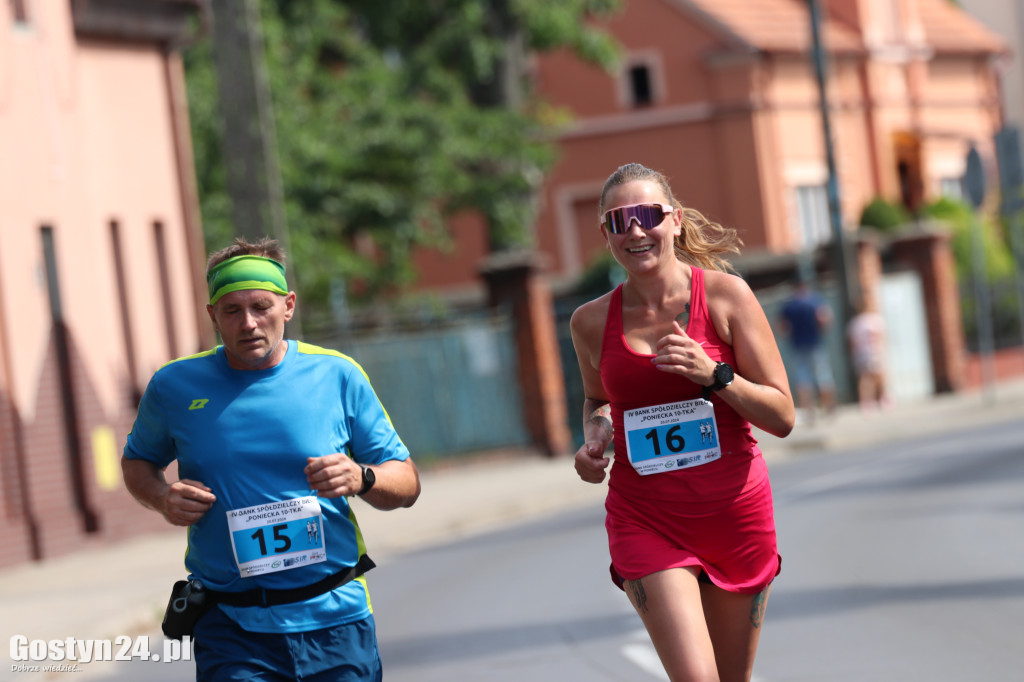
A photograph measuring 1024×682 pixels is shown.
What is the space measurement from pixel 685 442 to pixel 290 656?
1.24 meters

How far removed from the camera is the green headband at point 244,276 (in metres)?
4.64

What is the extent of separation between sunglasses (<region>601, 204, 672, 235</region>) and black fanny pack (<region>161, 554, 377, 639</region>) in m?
1.23

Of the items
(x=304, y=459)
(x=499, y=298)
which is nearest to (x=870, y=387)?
(x=499, y=298)

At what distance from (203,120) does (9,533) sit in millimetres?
12477

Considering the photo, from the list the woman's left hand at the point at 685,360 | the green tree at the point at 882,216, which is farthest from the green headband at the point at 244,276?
the green tree at the point at 882,216

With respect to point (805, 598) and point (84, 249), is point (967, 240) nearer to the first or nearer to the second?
point (84, 249)

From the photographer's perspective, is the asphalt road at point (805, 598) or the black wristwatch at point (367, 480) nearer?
the black wristwatch at point (367, 480)

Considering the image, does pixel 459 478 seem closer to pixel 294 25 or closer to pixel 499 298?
pixel 499 298

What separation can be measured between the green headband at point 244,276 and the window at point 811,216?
1498 inches

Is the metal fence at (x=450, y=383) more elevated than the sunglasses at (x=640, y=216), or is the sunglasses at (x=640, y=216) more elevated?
the sunglasses at (x=640, y=216)

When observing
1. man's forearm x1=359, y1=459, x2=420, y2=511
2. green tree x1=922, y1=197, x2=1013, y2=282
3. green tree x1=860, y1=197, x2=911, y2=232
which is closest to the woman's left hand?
man's forearm x1=359, y1=459, x2=420, y2=511

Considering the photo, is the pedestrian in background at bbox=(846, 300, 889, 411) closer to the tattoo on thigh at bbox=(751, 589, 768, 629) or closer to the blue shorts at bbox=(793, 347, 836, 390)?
the blue shorts at bbox=(793, 347, 836, 390)

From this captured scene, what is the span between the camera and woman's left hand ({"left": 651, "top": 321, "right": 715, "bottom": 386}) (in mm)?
4691

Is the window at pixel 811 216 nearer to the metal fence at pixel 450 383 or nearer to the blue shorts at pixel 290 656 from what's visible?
the metal fence at pixel 450 383
